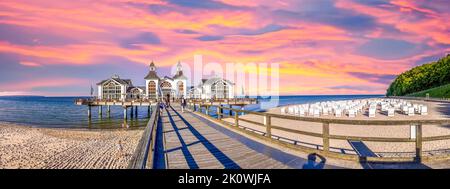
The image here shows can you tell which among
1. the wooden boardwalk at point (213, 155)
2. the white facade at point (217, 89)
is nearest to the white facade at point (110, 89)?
the white facade at point (217, 89)

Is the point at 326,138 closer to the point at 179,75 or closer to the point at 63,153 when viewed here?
the point at 63,153

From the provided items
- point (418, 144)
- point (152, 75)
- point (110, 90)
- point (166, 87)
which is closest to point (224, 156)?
point (418, 144)

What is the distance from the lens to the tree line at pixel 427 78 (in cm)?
7256

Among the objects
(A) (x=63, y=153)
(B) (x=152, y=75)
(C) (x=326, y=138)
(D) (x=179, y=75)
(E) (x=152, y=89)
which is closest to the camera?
(C) (x=326, y=138)

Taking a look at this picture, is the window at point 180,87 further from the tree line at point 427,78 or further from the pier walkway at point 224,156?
the tree line at point 427,78

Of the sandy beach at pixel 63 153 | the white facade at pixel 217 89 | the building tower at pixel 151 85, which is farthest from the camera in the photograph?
the building tower at pixel 151 85

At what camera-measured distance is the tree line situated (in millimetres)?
72562

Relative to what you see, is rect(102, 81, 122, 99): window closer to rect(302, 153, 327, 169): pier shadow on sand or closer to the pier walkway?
the pier walkway

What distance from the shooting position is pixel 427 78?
81562 millimetres

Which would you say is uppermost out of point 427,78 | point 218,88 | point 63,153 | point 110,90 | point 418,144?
point 427,78

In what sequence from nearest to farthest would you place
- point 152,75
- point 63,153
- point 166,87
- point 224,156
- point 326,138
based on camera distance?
point 326,138, point 224,156, point 63,153, point 166,87, point 152,75

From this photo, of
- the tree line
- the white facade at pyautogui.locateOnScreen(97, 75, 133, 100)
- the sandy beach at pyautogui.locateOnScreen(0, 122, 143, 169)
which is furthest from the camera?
the tree line

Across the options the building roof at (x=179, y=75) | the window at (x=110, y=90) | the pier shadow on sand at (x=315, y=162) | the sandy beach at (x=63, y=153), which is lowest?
the sandy beach at (x=63, y=153)

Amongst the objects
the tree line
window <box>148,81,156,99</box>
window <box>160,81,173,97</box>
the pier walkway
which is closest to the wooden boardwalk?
the pier walkway
